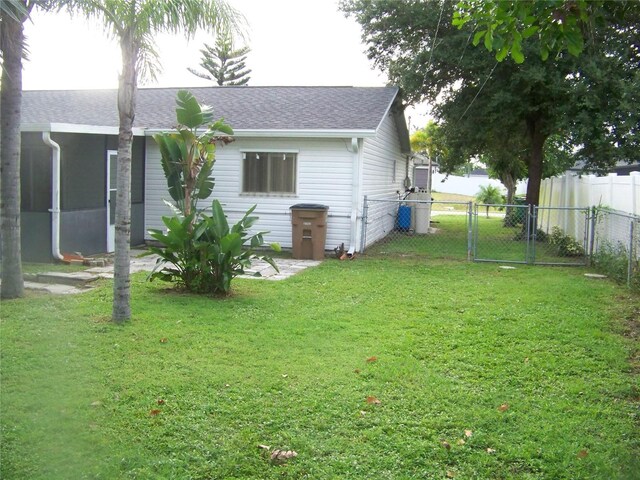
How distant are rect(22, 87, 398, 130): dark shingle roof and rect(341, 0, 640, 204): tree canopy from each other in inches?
73.2

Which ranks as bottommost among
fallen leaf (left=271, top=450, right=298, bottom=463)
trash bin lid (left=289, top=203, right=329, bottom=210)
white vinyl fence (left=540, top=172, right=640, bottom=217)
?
fallen leaf (left=271, top=450, right=298, bottom=463)

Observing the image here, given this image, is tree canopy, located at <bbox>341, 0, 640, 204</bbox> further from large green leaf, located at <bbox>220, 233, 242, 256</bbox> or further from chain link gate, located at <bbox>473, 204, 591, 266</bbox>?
large green leaf, located at <bbox>220, 233, 242, 256</bbox>

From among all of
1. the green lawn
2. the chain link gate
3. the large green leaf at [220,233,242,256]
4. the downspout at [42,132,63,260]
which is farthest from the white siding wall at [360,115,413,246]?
the green lawn

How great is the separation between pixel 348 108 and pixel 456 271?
500 cm

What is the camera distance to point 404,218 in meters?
19.3

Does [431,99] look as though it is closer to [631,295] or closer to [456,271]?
[456,271]

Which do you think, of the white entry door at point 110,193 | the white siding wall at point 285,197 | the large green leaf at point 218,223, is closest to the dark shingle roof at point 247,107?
the white siding wall at point 285,197

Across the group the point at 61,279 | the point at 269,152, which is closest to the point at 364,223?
the point at 269,152

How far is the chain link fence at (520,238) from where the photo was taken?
37.0 ft

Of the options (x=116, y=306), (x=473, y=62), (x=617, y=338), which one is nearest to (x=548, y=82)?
(x=473, y=62)

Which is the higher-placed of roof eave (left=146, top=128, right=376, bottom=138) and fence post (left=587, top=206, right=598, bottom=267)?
roof eave (left=146, top=128, right=376, bottom=138)

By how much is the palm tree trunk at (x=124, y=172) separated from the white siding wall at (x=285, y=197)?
7.00 metres

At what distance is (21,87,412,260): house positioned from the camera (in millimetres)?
11719

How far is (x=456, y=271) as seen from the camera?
39.1ft
